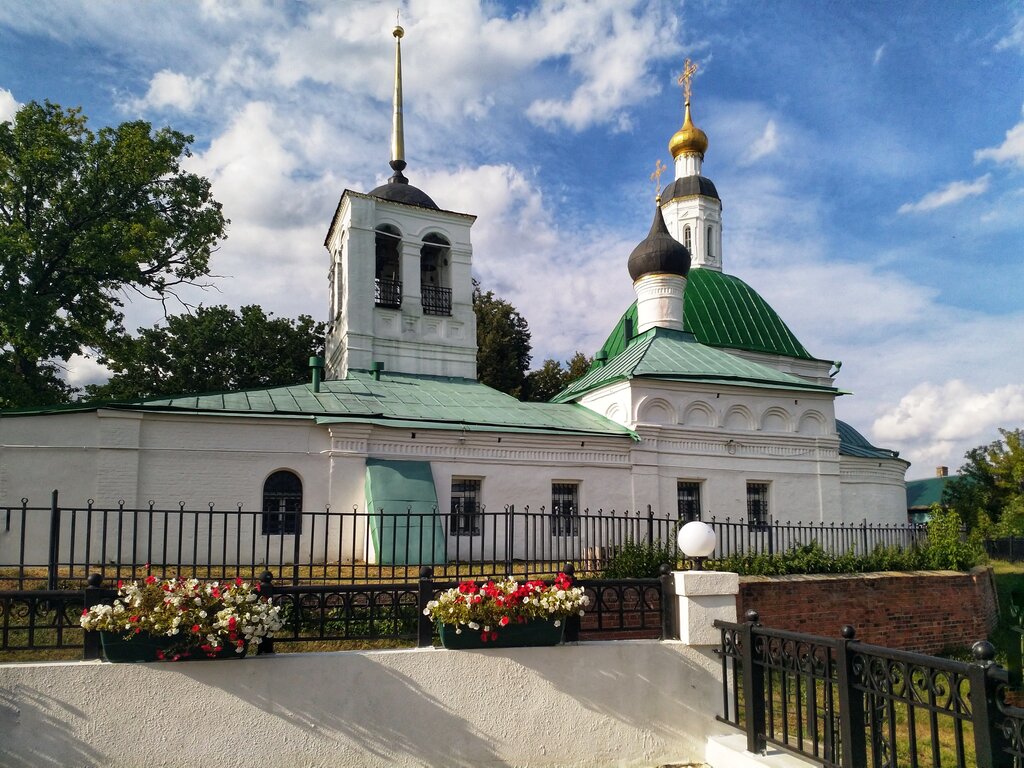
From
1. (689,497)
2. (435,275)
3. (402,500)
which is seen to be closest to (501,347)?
(435,275)

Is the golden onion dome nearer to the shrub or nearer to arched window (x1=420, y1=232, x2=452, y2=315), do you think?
arched window (x1=420, y1=232, x2=452, y2=315)

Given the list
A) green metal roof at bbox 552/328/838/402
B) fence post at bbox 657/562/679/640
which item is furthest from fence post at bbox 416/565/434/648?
green metal roof at bbox 552/328/838/402

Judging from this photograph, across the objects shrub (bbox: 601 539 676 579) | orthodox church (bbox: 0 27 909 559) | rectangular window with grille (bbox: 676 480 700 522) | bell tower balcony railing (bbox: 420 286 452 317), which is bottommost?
shrub (bbox: 601 539 676 579)

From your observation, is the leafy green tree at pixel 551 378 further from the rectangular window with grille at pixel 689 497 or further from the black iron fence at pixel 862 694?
the black iron fence at pixel 862 694

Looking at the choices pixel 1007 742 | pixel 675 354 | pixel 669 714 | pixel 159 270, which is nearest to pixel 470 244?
pixel 675 354

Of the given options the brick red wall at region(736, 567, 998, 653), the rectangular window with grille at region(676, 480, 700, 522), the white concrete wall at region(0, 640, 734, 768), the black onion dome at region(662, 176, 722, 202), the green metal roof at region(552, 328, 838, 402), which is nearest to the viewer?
the white concrete wall at region(0, 640, 734, 768)

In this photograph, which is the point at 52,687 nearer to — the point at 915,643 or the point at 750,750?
the point at 750,750

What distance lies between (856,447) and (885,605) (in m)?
11.2

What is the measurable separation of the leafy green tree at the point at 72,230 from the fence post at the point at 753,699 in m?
16.3

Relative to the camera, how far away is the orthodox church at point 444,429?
13875 millimetres

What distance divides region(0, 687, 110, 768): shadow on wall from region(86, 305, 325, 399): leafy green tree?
73.8 ft

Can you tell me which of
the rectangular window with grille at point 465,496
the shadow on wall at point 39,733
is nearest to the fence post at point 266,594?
the shadow on wall at point 39,733

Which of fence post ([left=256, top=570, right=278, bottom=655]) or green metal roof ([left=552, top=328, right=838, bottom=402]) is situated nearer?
fence post ([left=256, top=570, right=278, bottom=655])

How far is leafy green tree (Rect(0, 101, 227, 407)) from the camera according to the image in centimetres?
1748
